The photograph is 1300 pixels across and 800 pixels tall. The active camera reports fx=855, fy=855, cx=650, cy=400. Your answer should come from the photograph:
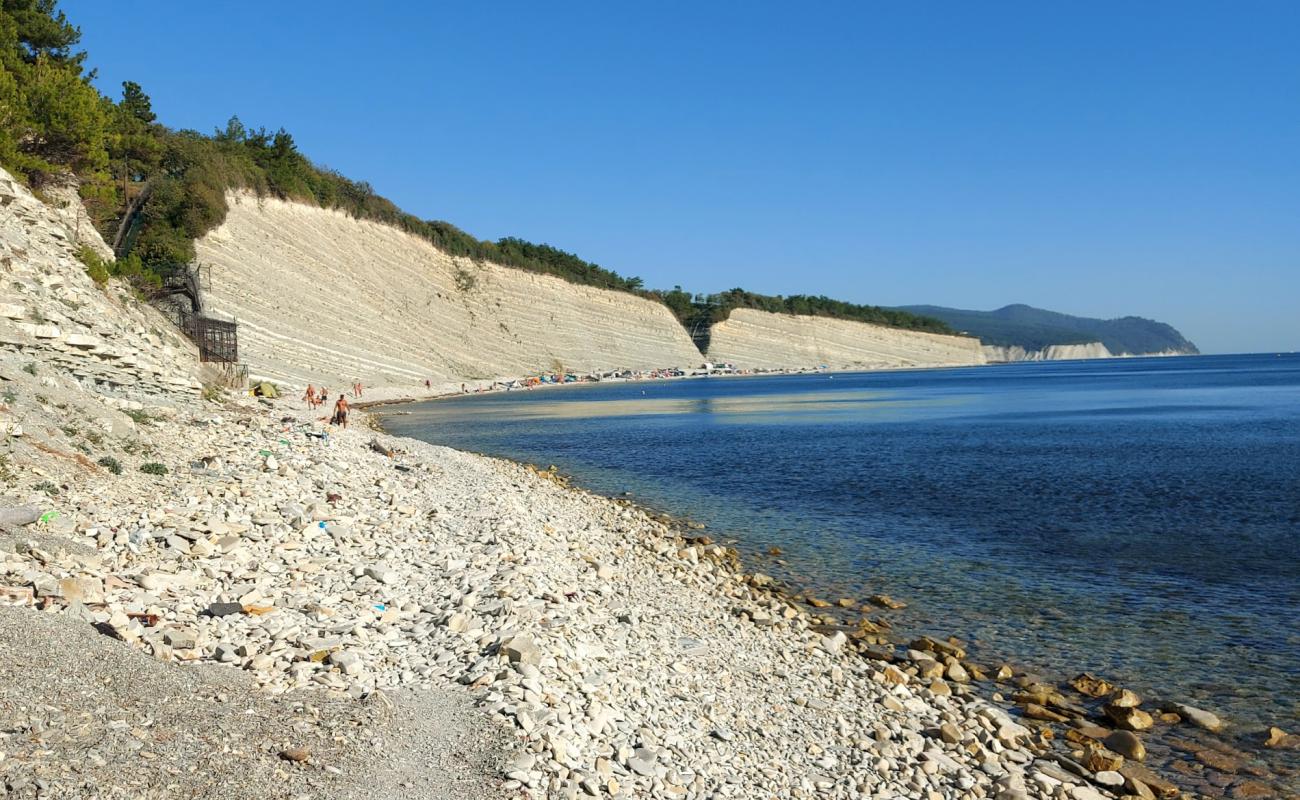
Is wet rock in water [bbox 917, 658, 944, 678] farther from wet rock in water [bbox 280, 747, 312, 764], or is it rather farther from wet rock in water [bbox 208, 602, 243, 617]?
wet rock in water [bbox 208, 602, 243, 617]

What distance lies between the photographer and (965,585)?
1173cm

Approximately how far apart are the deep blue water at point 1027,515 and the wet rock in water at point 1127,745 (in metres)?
1.28

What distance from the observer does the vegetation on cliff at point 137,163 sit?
22.9 meters

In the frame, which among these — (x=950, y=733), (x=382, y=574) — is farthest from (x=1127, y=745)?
(x=382, y=574)

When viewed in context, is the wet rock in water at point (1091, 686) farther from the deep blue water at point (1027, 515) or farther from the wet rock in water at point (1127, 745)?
the wet rock in water at point (1127, 745)

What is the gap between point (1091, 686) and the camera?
8.12 meters

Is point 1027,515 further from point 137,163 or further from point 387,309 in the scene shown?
point 387,309

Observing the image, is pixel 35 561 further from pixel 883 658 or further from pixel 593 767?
pixel 883 658

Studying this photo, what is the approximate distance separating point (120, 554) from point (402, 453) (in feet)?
40.5

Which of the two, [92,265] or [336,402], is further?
[336,402]

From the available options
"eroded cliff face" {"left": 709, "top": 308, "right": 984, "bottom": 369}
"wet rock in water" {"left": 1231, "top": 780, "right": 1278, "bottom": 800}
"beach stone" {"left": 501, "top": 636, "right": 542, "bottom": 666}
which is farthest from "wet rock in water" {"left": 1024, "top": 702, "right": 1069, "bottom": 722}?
"eroded cliff face" {"left": 709, "top": 308, "right": 984, "bottom": 369}

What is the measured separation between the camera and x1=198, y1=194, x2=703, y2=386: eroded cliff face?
43188 millimetres

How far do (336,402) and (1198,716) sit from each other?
33.3 metres

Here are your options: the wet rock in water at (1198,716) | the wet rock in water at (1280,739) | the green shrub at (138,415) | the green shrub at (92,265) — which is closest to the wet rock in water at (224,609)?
the green shrub at (138,415)
